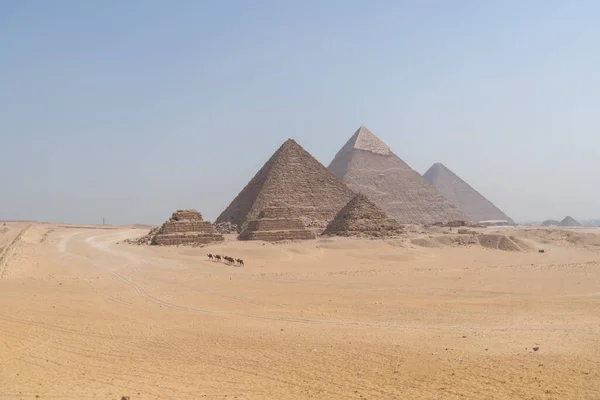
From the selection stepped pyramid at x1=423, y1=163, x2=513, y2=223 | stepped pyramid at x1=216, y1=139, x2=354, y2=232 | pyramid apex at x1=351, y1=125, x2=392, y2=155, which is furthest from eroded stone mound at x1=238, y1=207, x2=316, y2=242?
stepped pyramid at x1=423, y1=163, x2=513, y2=223

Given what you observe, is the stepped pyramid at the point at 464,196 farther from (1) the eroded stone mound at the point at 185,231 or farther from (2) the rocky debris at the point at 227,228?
(1) the eroded stone mound at the point at 185,231

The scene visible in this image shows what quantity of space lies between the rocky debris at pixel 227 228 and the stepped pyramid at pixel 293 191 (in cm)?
53

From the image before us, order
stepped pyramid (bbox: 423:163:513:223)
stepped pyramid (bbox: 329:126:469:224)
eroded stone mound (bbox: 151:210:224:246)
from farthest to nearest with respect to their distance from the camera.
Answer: stepped pyramid (bbox: 423:163:513:223), stepped pyramid (bbox: 329:126:469:224), eroded stone mound (bbox: 151:210:224:246)

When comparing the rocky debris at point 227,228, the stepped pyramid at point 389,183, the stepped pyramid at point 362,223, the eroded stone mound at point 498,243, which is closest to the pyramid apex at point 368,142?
the stepped pyramid at point 389,183

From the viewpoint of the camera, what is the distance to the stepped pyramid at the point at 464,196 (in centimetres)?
9712

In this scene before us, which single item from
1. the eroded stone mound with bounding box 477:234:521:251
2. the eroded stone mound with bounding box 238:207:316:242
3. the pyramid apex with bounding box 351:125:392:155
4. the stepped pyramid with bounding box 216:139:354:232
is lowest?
the eroded stone mound with bounding box 477:234:521:251

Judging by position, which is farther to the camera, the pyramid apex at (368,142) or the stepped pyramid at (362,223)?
the pyramid apex at (368,142)

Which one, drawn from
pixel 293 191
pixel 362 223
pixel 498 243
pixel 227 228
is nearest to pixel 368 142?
pixel 293 191

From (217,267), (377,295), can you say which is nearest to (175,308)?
(377,295)

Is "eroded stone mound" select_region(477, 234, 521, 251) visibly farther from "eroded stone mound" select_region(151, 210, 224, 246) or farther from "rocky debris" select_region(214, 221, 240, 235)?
"rocky debris" select_region(214, 221, 240, 235)

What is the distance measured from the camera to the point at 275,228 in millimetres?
38062

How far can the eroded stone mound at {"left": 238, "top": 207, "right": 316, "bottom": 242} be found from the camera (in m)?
37.1

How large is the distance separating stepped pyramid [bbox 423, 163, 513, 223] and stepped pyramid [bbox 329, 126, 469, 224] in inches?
814

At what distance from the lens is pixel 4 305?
12.1 metres
